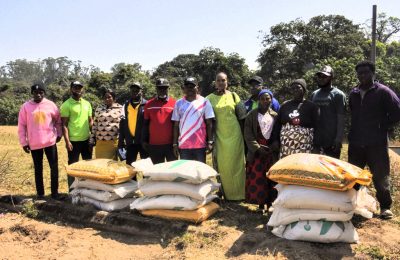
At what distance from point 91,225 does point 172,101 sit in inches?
75.1

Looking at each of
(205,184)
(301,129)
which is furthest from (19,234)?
(301,129)

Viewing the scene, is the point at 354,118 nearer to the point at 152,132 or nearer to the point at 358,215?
the point at 358,215

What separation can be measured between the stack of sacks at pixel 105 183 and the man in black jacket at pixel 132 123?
491 mm

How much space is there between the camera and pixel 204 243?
3980 mm

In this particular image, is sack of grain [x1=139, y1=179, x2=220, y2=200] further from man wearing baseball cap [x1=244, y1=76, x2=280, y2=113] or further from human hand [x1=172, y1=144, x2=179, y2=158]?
man wearing baseball cap [x1=244, y1=76, x2=280, y2=113]

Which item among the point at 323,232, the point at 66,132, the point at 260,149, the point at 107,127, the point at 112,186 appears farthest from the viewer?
the point at 66,132

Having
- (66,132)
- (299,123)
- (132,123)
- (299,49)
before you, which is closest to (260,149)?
(299,123)

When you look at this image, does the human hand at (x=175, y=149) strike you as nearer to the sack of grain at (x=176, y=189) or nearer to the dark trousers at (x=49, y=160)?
the sack of grain at (x=176, y=189)

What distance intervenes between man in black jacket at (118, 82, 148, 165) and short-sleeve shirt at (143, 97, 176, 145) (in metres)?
0.24

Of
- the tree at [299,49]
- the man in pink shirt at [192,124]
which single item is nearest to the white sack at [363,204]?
the man in pink shirt at [192,124]

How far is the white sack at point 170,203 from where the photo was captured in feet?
14.0

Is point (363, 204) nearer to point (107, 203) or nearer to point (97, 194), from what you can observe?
point (107, 203)

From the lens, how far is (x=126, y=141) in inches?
211

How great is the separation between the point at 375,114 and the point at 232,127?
1.69m
